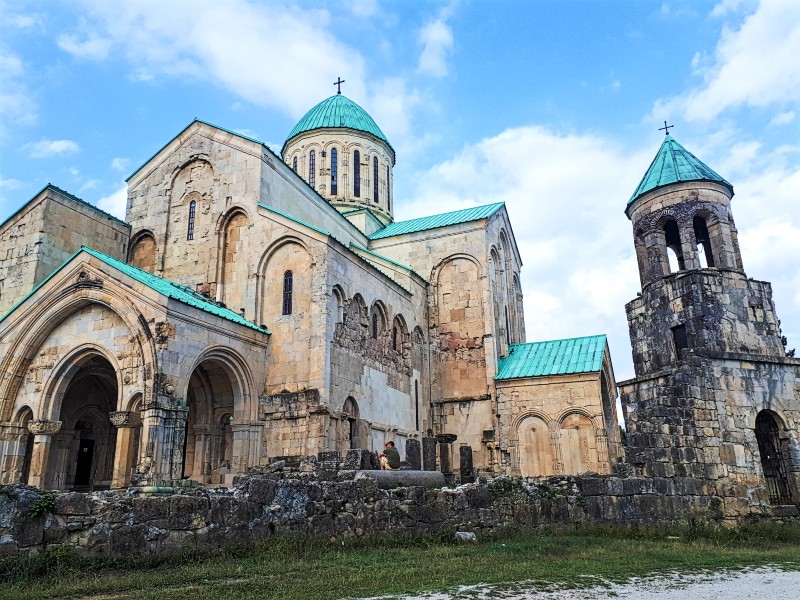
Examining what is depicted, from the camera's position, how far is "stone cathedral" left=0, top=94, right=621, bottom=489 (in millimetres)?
14719

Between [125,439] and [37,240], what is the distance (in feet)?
25.1

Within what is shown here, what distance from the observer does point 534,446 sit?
21.4 meters

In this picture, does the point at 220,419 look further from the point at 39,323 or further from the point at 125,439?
the point at 39,323

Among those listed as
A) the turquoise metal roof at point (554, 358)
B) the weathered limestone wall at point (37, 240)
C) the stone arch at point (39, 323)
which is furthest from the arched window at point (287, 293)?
the turquoise metal roof at point (554, 358)

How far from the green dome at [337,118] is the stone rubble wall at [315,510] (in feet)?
66.7

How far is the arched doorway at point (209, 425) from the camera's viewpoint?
16578 millimetres

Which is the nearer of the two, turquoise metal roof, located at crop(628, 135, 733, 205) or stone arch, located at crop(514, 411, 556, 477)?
turquoise metal roof, located at crop(628, 135, 733, 205)

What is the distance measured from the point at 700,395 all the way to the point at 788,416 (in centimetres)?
240

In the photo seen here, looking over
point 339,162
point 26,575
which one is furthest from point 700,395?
point 339,162

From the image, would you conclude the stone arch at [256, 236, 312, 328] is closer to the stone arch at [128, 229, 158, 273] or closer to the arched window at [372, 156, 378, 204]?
the stone arch at [128, 229, 158, 273]

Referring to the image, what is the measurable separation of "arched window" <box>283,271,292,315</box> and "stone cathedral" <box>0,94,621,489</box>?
106 mm

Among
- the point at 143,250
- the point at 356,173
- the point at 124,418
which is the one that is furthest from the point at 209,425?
the point at 356,173

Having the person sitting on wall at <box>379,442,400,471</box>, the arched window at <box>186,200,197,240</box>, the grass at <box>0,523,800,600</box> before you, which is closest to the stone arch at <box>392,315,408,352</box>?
the arched window at <box>186,200,197,240</box>

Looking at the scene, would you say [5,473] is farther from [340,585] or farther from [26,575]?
[340,585]
